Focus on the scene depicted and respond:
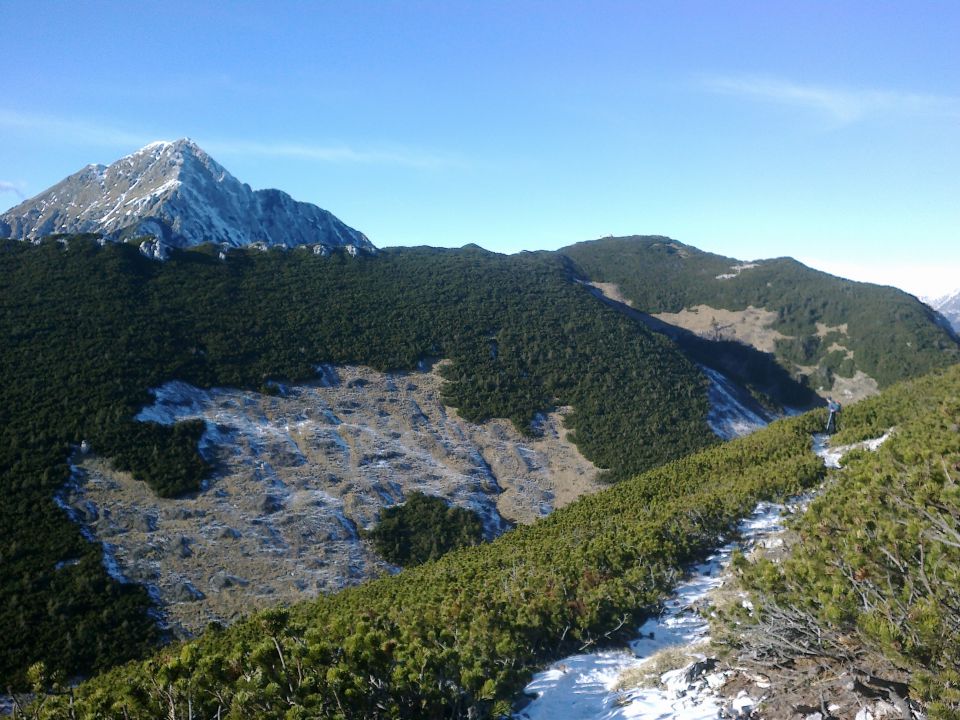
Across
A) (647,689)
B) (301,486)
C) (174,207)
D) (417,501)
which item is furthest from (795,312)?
(174,207)

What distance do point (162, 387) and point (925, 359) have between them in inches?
3198

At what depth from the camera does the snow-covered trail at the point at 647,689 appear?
7.75 m

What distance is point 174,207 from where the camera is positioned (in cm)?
11356

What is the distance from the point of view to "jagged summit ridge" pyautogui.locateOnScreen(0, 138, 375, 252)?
115 m

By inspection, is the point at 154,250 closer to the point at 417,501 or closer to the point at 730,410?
the point at 417,501

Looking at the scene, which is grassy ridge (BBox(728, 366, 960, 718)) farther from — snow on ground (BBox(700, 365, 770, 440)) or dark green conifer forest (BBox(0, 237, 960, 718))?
snow on ground (BBox(700, 365, 770, 440))

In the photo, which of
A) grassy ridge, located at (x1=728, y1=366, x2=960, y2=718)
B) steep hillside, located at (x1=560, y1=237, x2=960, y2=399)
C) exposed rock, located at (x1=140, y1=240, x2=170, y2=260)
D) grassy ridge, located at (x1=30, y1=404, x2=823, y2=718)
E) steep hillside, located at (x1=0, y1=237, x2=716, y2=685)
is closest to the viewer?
grassy ridge, located at (x1=728, y1=366, x2=960, y2=718)

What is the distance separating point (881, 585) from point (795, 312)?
93.2 meters

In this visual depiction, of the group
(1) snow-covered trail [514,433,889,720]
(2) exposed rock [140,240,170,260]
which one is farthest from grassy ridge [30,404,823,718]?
(2) exposed rock [140,240,170,260]

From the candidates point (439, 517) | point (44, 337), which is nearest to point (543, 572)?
point (439, 517)

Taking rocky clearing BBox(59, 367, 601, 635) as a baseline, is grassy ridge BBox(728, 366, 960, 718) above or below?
above

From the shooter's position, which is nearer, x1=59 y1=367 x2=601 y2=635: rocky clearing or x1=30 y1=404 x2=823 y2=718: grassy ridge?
x1=30 y1=404 x2=823 y2=718: grassy ridge

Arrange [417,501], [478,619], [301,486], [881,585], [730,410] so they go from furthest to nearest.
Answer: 1. [730,410]
2. [417,501]
3. [301,486]
4. [478,619]
5. [881,585]

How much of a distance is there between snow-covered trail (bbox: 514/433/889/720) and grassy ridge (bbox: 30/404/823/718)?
414mm
